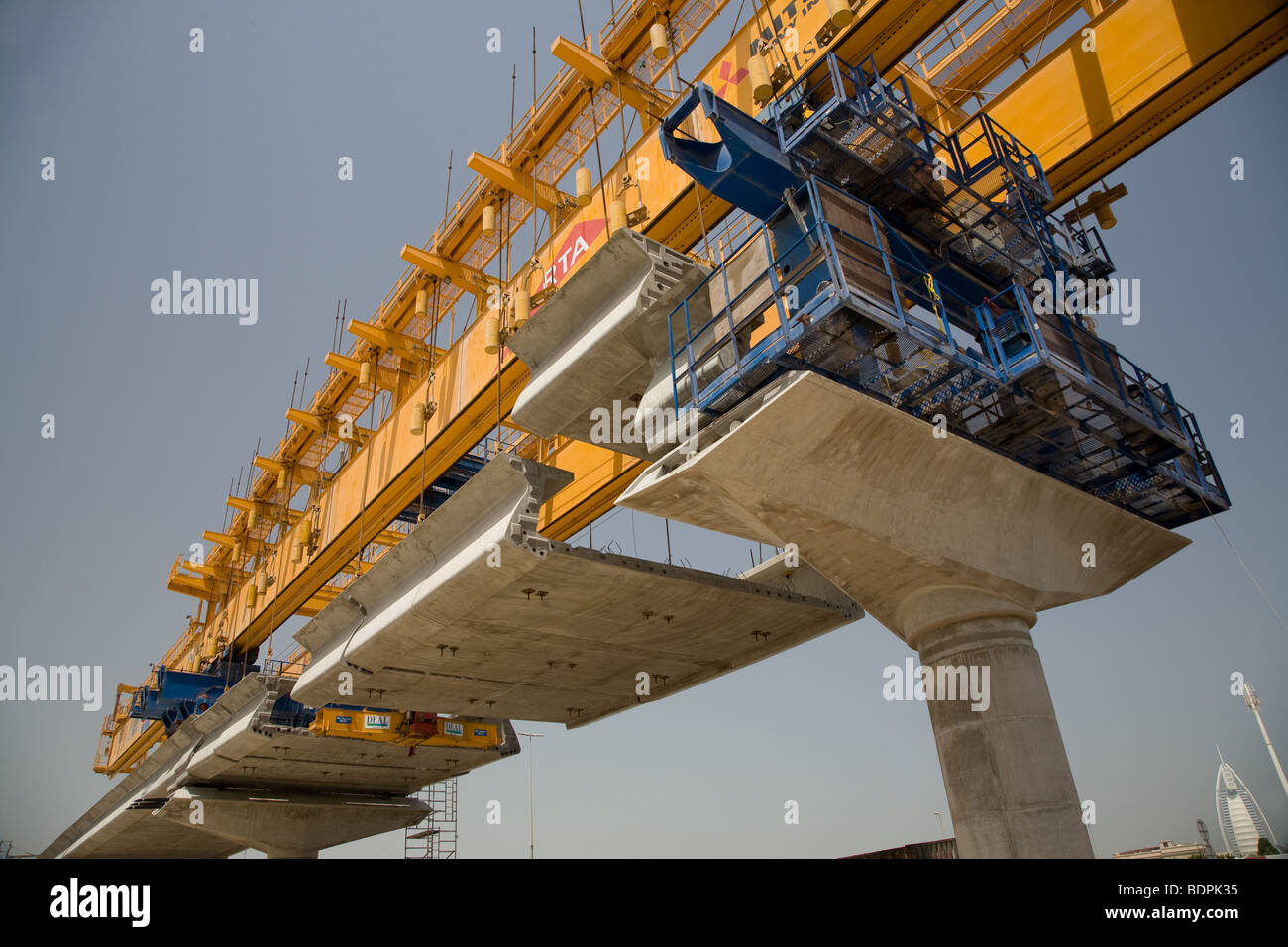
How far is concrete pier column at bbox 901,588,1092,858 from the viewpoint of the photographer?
7.97 m

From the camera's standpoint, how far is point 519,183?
14.9 metres

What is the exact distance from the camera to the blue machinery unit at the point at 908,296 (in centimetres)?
818

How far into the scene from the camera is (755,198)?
30.8 ft

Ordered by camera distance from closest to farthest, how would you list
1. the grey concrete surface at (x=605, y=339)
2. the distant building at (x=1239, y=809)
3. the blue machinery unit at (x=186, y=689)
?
the grey concrete surface at (x=605, y=339) < the blue machinery unit at (x=186, y=689) < the distant building at (x=1239, y=809)

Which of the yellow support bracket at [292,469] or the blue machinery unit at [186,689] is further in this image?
the blue machinery unit at [186,689]

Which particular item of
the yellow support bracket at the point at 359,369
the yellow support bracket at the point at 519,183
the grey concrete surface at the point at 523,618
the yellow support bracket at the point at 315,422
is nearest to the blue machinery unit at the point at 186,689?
the yellow support bracket at the point at 315,422

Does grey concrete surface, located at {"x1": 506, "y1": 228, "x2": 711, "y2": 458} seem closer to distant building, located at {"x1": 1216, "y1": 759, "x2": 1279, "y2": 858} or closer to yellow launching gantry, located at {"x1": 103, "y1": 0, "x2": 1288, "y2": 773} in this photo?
yellow launching gantry, located at {"x1": 103, "y1": 0, "x2": 1288, "y2": 773}

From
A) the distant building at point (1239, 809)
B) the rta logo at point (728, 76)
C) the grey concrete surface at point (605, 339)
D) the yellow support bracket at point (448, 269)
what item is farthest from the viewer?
the distant building at point (1239, 809)

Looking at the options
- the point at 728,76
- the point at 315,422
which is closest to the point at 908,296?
the point at 728,76

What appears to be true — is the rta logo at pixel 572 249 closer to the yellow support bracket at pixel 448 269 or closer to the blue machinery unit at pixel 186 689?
the yellow support bracket at pixel 448 269

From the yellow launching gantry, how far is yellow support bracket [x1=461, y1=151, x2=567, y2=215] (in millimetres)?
39

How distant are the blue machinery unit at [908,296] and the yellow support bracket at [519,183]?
6.29 metres
